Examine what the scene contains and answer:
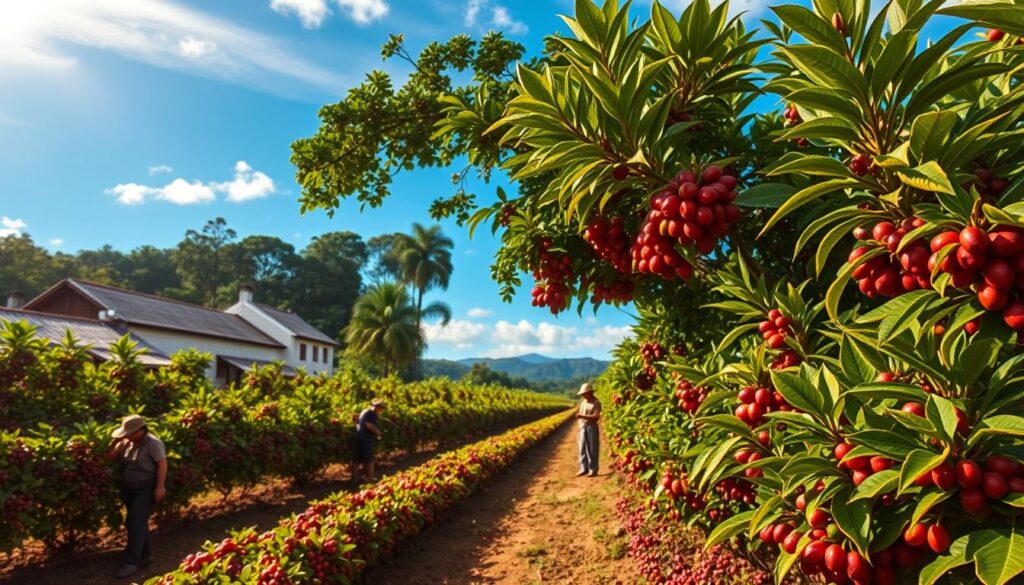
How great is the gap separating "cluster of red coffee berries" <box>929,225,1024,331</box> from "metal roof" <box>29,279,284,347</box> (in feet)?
92.7

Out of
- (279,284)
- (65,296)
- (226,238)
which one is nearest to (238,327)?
(65,296)

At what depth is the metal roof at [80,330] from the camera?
746 inches

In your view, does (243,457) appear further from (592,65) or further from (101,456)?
(592,65)

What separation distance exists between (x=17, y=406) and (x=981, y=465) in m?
9.24

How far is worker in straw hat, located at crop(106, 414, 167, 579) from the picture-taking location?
539 centimetres

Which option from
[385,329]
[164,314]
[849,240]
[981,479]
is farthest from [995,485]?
[385,329]

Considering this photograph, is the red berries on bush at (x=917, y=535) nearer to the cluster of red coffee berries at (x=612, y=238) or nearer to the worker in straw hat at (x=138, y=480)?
the cluster of red coffee berries at (x=612, y=238)

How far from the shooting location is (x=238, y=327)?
31.8 meters

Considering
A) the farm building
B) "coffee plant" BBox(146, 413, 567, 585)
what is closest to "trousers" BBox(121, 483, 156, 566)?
"coffee plant" BBox(146, 413, 567, 585)

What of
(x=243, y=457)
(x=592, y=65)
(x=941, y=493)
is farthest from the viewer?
(x=243, y=457)

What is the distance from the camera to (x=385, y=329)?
35719mm

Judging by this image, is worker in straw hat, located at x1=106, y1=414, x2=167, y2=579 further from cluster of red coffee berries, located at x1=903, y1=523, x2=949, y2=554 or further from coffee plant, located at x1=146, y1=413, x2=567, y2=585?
cluster of red coffee berries, located at x1=903, y1=523, x2=949, y2=554

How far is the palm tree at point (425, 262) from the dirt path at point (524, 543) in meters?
36.6

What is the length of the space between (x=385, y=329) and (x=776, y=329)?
35071 mm
